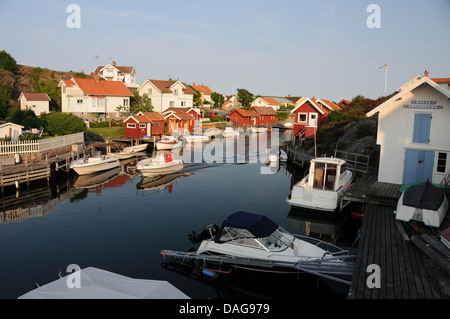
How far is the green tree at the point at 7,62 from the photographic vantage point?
252 ft

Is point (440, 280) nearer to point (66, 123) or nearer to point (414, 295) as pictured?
point (414, 295)

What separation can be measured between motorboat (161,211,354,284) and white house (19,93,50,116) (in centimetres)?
5696

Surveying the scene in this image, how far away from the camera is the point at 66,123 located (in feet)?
155

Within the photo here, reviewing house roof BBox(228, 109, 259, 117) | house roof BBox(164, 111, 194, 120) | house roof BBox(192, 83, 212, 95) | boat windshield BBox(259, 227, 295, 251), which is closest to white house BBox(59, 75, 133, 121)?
house roof BBox(164, 111, 194, 120)

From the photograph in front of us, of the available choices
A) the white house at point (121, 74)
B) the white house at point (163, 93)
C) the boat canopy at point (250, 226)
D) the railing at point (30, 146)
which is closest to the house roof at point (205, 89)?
the white house at point (121, 74)

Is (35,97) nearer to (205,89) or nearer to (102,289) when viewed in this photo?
(102,289)

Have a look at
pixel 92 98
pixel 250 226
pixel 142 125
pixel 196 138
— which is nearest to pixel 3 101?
pixel 92 98

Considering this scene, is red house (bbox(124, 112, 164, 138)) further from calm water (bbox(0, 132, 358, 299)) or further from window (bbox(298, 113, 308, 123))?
window (bbox(298, 113, 308, 123))

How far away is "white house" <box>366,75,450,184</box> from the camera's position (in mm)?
22250

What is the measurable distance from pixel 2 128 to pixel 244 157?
29441 mm

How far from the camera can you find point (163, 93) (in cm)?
8056

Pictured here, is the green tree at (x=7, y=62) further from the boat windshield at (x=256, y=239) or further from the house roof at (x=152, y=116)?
the boat windshield at (x=256, y=239)

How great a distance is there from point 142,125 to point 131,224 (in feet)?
117
